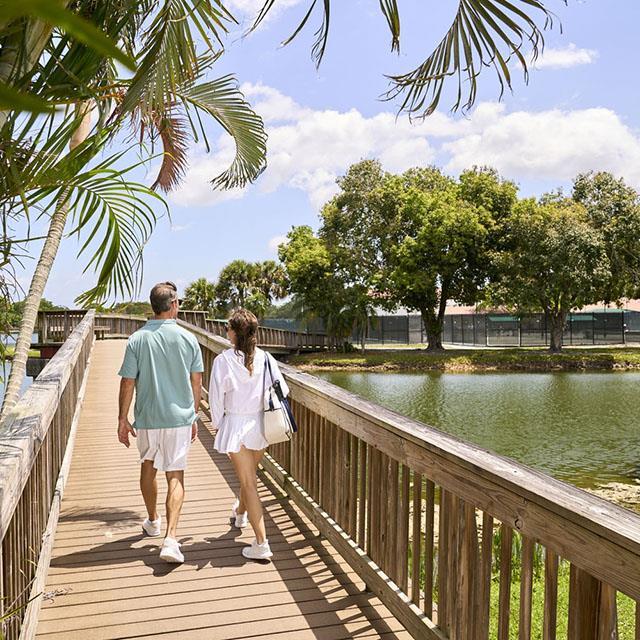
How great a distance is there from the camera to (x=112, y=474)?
6527 millimetres

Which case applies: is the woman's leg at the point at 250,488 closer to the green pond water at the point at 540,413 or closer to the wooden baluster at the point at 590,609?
the wooden baluster at the point at 590,609

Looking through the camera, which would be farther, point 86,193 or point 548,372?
point 548,372

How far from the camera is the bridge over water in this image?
2.10 m

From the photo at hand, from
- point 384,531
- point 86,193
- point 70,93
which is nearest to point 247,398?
point 384,531

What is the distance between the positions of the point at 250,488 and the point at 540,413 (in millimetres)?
18144

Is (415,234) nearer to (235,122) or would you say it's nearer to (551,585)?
(235,122)

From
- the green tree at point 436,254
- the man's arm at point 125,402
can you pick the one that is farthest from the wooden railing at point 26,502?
the green tree at point 436,254

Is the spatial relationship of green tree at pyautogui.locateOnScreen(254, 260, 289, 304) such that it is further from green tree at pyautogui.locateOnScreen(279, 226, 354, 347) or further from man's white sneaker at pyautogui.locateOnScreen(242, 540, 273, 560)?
man's white sneaker at pyautogui.locateOnScreen(242, 540, 273, 560)

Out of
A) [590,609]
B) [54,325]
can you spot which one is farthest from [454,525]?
[54,325]

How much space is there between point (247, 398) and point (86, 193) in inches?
60.8

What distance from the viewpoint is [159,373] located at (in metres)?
4.45

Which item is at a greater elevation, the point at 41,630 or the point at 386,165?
the point at 386,165

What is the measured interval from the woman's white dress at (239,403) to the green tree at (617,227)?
123 ft

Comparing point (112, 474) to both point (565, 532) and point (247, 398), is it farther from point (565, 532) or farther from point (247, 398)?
point (565, 532)
